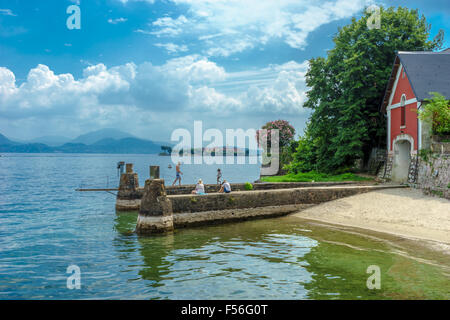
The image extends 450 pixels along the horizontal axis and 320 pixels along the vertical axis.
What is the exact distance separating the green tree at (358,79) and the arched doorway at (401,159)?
9.72 feet

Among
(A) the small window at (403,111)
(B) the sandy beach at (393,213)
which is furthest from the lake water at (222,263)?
(A) the small window at (403,111)

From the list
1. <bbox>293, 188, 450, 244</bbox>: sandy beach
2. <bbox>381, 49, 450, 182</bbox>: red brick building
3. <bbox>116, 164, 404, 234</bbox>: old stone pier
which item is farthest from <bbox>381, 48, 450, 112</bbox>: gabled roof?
<bbox>116, 164, 404, 234</bbox>: old stone pier

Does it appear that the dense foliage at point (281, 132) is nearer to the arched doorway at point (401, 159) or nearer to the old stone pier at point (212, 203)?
the arched doorway at point (401, 159)

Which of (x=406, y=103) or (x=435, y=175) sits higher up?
(x=406, y=103)

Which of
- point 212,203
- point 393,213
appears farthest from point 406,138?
point 212,203

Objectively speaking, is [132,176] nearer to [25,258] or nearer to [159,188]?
[159,188]

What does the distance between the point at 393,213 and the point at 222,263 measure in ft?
37.0

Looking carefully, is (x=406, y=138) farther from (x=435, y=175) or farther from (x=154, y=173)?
(x=154, y=173)

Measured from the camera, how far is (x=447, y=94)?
24.4m

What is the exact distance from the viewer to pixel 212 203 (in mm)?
18969

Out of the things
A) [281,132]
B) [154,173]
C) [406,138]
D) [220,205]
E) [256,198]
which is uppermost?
[281,132]
